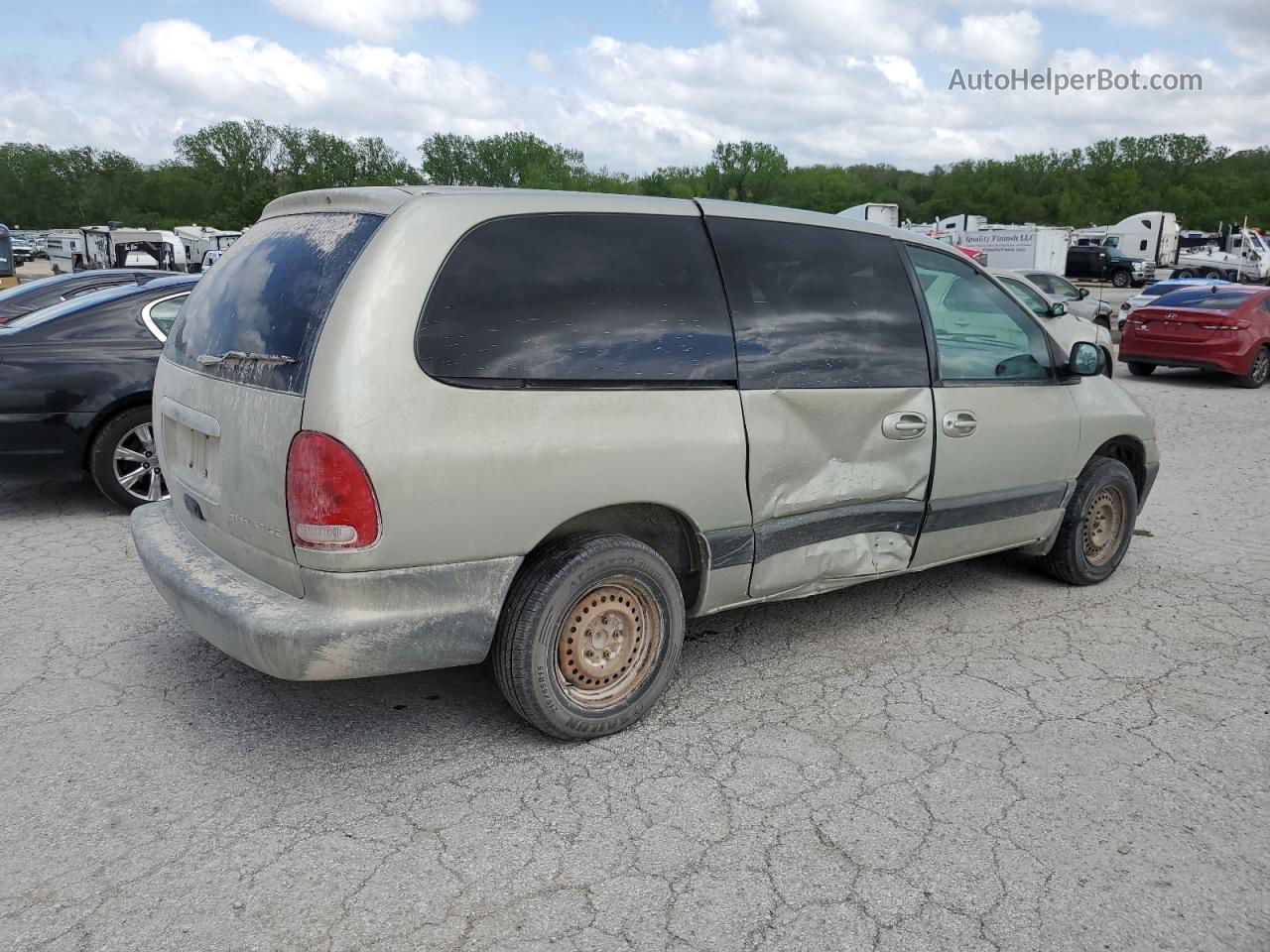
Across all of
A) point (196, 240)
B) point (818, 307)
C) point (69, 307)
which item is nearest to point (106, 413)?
point (69, 307)

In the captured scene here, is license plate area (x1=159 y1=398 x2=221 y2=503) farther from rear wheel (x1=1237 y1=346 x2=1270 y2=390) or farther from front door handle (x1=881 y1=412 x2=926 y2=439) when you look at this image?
rear wheel (x1=1237 y1=346 x2=1270 y2=390)

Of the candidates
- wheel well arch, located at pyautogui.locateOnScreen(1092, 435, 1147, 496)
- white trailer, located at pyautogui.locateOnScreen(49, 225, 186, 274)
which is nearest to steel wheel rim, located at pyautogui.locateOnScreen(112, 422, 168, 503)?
wheel well arch, located at pyautogui.locateOnScreen(1092, 435, 1147, 496)

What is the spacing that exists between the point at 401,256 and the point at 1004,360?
9.35ft

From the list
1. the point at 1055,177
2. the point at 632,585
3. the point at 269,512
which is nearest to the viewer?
the point at 269,512

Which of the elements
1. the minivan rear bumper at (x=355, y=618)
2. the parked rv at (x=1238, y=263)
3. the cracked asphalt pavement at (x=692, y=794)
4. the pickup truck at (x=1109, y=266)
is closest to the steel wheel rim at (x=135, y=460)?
the cracked asphalt pavement at (x=692, y=794)

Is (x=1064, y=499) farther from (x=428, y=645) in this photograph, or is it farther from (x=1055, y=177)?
(x=1055, y=177)

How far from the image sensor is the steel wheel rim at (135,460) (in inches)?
248

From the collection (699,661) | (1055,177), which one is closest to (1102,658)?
(699,661)

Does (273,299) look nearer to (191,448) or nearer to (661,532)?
(191,448)

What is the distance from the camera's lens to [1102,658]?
4293 millimetres

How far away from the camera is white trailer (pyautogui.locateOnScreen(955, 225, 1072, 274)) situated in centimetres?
3509

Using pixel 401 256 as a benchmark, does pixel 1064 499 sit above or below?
below

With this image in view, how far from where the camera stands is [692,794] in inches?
123

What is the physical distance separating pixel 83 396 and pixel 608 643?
4393 mm
